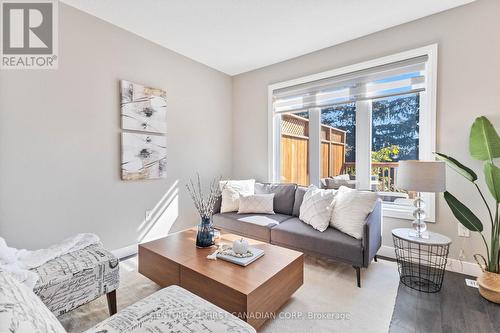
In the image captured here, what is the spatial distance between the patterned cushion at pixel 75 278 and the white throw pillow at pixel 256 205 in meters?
1.71

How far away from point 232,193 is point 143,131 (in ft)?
4.59

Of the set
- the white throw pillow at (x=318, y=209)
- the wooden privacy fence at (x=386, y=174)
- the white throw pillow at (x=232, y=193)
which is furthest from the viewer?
the white throw pillow at (x=232, y=193)

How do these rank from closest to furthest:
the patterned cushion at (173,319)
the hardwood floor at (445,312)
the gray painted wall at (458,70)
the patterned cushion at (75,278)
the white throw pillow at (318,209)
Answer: the patterned cushion at (173,319)
the patterned cushion at (75,278)
the hardwood floor at (445,312)
the gray painted wall at (458,70)
the white throw pillow at (318,209)

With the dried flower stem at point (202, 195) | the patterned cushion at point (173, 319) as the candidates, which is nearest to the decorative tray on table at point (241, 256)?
the dried flower stem at point (202, 195)

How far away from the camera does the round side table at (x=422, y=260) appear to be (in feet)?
6.76

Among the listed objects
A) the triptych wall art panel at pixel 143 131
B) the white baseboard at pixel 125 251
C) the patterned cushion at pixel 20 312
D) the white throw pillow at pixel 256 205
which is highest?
the triptych wall art panel at pixel 143 131

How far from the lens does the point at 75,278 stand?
57.2 inches

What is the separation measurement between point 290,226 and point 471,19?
2.74 metres

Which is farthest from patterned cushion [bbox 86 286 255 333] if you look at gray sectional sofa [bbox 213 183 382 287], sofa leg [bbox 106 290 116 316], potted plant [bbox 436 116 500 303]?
potted plant [bbox 436 116 500 303]

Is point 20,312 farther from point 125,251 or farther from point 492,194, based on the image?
point 492,194

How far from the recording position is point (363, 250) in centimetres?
208

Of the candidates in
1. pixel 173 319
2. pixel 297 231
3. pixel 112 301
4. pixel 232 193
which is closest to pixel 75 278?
pixel 112 301

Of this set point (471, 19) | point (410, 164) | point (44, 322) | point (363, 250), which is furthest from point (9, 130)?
point (471, 19)

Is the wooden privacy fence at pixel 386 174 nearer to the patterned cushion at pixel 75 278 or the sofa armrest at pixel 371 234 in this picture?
the sofa armrest at pixel 371 234
